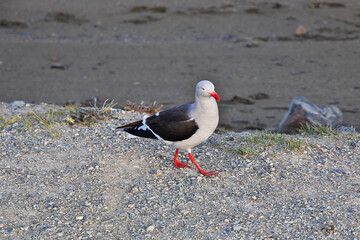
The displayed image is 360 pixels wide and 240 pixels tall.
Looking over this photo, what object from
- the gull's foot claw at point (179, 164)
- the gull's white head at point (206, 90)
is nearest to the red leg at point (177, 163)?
the gull's foot claw at point (179, 164)

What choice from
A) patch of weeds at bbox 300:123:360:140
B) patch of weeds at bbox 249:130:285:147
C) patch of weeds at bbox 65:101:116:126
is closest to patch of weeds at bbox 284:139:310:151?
patch of weeds at bbox 249:130:285:147

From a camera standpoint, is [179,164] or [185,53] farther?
[185,53]

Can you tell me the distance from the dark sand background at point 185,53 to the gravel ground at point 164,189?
101 inches

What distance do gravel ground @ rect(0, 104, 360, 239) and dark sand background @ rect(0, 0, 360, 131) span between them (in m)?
2.55

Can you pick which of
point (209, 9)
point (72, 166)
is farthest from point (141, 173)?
point (209, 9)

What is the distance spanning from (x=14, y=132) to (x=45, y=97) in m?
3.59

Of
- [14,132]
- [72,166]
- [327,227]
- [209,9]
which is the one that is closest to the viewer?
[327,227]

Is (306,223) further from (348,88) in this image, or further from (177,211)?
(348,88)

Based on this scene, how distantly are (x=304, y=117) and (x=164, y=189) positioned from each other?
10.8 ft

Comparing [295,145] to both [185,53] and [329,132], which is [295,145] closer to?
[329,132]

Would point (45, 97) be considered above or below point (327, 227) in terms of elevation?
below

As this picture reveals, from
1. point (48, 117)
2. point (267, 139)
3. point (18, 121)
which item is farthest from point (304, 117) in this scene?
point (18, 121)

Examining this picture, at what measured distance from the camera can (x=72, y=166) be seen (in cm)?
554

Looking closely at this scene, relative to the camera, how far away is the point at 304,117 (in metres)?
7.43
